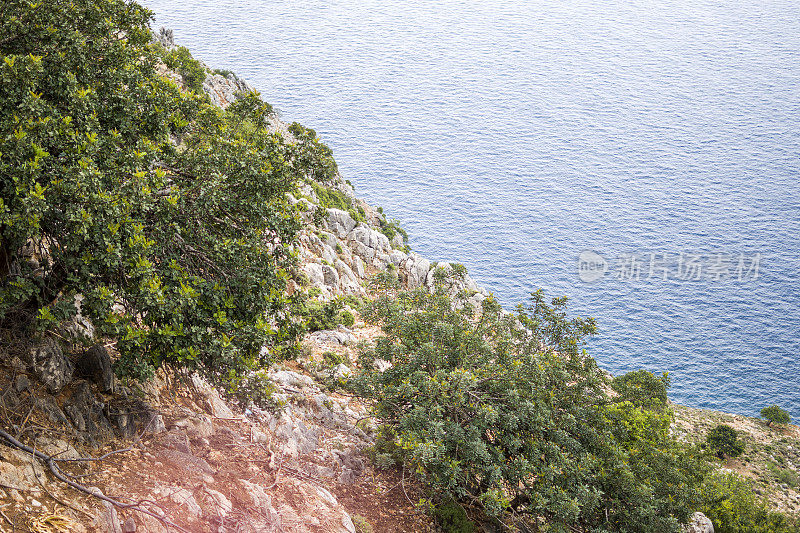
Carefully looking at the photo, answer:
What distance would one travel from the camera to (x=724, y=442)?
6438cm

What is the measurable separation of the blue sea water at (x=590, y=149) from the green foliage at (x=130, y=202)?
74891mm

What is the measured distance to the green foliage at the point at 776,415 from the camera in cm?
7288

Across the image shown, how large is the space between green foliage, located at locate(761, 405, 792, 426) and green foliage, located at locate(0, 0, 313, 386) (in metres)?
77.6

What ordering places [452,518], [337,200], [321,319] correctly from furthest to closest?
[337,200], [321,319], [452,518]

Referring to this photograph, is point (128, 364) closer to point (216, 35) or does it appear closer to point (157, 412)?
point (157, 412)

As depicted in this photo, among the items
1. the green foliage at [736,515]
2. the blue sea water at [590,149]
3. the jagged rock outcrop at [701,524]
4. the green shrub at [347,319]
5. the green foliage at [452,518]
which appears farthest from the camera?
the blue sea water at [590,149]

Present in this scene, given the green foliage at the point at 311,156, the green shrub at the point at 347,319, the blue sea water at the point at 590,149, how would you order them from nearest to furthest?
the green foliage at the point at 311,156 < the green shrub at the point at 347,319 < the blue sea water at the point at 590,149

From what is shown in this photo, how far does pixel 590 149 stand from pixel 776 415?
7320 cm

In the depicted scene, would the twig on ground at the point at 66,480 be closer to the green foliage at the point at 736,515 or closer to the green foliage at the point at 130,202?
the green foliage at the point at 130,202

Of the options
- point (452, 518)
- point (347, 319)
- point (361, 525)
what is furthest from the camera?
point (347, 319)

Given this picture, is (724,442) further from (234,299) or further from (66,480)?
(66,480)

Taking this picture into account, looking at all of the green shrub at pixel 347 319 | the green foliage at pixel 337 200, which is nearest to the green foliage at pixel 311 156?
the green shrub at pixel 347 319

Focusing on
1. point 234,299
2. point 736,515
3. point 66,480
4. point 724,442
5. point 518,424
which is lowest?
point 724,442

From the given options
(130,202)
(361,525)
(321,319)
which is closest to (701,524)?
(361,525)
